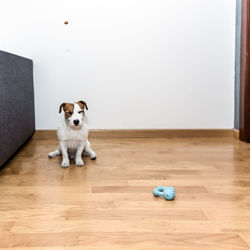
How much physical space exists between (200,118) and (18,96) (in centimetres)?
161

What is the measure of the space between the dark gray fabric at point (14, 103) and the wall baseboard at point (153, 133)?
0.23 meters

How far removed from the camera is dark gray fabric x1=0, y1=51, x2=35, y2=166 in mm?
1728

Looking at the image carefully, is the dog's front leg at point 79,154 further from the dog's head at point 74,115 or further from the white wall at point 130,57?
the white wall at point 130,57

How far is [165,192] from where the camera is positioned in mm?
1320

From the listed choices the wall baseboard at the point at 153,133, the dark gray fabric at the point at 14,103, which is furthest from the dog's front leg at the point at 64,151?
the wall baseboard at the point at 153,133

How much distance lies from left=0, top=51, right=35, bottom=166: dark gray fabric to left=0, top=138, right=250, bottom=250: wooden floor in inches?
5.6

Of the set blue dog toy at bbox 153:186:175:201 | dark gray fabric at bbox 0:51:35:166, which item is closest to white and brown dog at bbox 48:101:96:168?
dark gray fabric at bbox 0:51:35:166

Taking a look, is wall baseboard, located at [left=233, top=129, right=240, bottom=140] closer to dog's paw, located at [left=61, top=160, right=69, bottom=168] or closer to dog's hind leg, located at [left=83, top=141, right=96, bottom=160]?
dog's hind leg, located at [left=83, top=141, right=96, bottom=160]

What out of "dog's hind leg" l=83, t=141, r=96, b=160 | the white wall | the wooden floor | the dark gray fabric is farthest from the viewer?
the white wall

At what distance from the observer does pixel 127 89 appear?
275cm

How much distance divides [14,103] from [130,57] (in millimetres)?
1166

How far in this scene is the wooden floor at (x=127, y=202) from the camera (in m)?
0.98

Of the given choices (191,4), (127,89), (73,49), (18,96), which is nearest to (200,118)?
(127,89)

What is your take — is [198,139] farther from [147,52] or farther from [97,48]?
[97,48]
